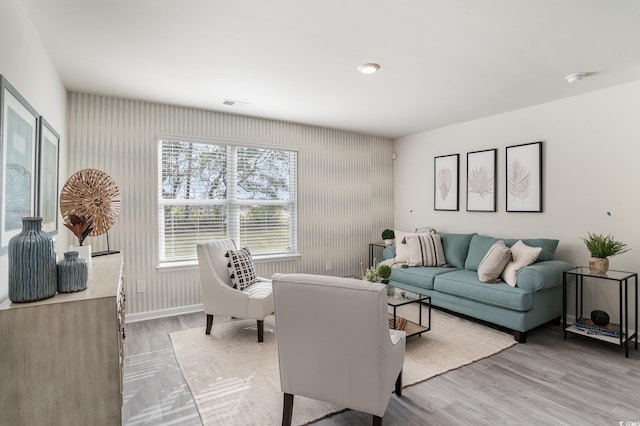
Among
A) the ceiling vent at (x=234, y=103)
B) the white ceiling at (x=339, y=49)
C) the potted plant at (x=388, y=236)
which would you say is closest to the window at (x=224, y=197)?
the ceiling vent at (x=234, y=103)

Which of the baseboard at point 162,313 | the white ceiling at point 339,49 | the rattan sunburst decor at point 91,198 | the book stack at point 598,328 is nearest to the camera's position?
the white ceiling at point 339,49

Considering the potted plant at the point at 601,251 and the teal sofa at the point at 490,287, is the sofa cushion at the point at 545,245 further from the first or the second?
the potted plant at the point at 601,251

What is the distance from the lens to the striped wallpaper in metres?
3.59

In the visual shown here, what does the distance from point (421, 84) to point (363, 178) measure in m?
2.38

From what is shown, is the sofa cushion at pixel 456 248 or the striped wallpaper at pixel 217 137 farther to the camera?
the sofa cushion at pixel 456 248

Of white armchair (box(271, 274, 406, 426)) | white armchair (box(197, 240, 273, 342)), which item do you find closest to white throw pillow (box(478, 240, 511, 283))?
white armchair (box(271, 274, 406, 426))

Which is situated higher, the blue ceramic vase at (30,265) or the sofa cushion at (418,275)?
the blue ceramic vase at (30,265)

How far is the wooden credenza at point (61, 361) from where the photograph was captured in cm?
139

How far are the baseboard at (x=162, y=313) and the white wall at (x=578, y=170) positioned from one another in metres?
3.78

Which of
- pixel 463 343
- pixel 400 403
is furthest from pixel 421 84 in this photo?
pixel 400 403

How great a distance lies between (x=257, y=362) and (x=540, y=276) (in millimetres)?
2696

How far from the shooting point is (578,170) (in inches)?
141

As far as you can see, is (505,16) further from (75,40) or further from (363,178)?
(363,178)

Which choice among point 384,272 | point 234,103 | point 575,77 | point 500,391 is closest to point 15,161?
point 234,103
